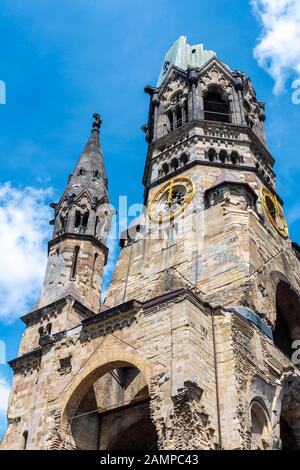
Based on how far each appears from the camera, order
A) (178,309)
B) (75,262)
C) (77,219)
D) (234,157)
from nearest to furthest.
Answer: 1. (178,309)
2. (75,262)
3. (77,219)
4. (234,157)

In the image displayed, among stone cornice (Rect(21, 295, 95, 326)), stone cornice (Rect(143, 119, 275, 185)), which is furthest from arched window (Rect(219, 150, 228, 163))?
stone cornice (Rect(21, 295, 95, 326))

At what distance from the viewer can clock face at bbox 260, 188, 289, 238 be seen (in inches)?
1088

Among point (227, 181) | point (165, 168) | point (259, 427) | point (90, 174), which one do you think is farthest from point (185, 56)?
point (259, 427)

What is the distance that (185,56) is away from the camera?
37.5m

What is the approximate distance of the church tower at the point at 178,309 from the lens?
17.5 m

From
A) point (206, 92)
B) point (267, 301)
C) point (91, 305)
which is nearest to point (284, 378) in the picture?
point (267, 301)

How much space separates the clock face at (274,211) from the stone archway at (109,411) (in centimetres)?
994

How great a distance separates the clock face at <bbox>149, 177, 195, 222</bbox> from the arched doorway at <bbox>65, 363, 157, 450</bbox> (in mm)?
8272

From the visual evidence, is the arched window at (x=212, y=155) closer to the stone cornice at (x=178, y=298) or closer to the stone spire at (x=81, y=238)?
the stone spire at (x=81, y=238)

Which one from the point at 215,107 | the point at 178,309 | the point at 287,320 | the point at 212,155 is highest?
the point at 215,107

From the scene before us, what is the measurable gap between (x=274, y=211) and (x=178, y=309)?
12.3 meters

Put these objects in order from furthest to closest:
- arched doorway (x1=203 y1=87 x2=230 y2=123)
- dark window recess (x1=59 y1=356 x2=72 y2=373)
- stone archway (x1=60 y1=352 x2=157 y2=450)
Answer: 1. arched doorway (x1=203 y1=87 x2=230 y2=123)
2. dark window recess (x1=59 y1=356 x2=72 y2=373)
3. stone archway (x1=60 y1=352 x2=157 y2=450)

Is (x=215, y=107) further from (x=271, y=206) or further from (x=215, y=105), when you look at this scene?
(x=271, y=206)

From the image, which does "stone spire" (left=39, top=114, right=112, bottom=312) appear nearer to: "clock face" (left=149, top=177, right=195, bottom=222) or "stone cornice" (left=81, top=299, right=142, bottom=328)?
"clock face" (left=149, top=177, right=195, bottom=222)
